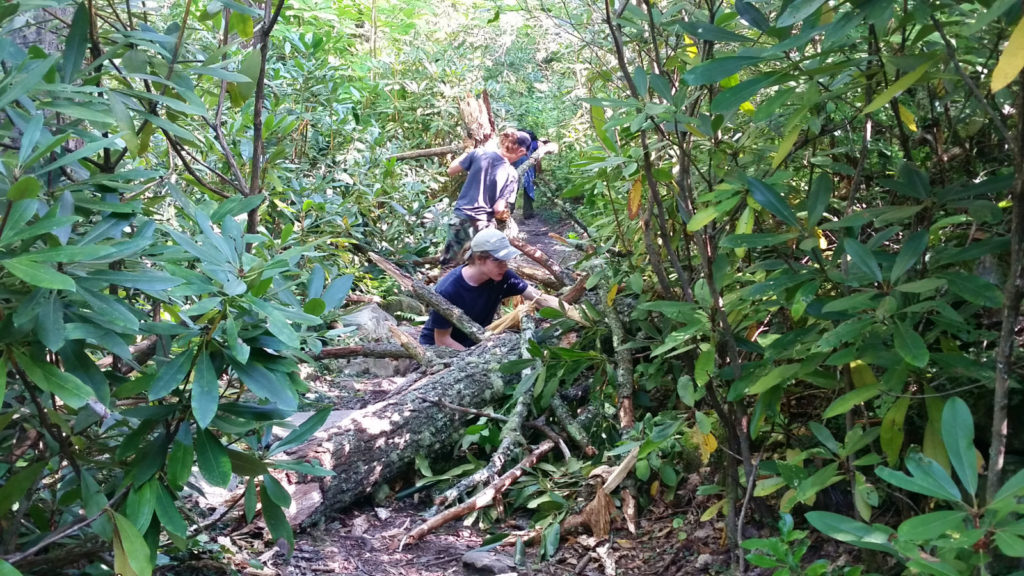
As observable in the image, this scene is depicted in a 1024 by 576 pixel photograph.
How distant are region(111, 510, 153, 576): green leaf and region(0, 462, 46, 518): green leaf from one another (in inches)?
9.1

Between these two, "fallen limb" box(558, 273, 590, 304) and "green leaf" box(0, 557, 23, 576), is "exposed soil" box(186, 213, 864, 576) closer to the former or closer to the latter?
"green leaf" box(0, 557, 23, 576)

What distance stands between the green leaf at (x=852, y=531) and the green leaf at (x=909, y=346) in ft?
1.13

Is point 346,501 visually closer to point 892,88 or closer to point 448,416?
point 448,416

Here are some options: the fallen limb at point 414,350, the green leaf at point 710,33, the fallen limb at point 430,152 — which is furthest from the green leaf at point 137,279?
the fallen limb at point 430,152

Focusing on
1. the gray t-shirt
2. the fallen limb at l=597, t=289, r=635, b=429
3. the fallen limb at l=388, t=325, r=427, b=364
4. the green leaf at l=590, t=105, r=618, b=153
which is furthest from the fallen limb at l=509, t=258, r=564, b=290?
the green leaf at l=590, t=105, r=618, b=153

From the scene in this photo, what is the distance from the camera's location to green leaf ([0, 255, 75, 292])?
4.87 feet

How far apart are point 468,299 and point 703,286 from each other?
130 inches

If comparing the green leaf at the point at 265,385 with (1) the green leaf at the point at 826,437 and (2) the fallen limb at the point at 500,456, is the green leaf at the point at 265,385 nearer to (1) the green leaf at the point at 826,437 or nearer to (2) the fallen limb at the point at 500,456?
(1) the green leaf at the point at 826,437

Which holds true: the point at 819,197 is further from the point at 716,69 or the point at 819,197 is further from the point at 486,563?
the point at 486,563

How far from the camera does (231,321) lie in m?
1.80

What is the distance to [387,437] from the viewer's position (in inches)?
163

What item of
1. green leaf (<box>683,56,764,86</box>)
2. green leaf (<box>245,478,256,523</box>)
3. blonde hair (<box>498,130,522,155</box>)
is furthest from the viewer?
blonde hair (<box>498,130,522,155</box>)

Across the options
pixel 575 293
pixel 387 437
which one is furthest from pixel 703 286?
pixel 575 293

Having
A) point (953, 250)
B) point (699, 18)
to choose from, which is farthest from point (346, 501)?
point (953, 250)
